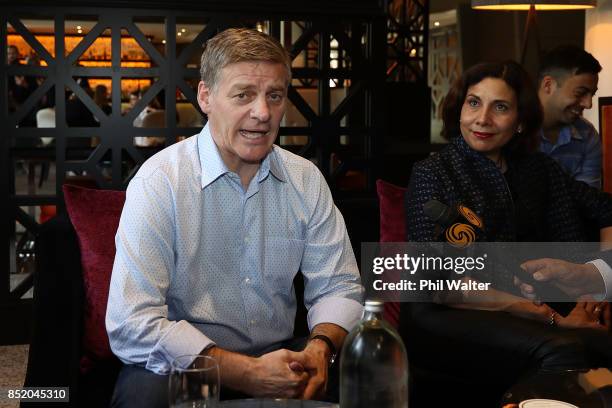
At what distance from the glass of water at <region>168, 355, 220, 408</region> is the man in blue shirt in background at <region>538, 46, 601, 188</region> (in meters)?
2.35

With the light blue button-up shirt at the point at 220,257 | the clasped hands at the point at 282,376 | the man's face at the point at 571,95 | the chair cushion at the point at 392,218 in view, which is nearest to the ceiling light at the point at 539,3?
the man's face at the point at 571,95

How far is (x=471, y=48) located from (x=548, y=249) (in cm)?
887

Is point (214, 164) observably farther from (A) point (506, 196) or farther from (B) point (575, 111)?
(B) point (575, 111)

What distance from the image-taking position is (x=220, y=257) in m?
2.05

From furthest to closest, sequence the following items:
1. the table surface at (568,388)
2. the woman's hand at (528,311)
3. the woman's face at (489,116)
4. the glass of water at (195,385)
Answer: the woman's face at (489,116)
the woman's hand at (528,311)
the table surface at (568,388)
the glass of water at (195,385)

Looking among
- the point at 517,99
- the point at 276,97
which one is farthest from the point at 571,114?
the point at 276,97

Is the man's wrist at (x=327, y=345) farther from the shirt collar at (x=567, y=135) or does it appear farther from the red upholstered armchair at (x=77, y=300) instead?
the shirt collar at (x=567, y=135)

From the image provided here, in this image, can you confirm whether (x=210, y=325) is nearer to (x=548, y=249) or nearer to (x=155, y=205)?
(x=155, y=205)

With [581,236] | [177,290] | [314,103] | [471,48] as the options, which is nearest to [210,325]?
[177,290]

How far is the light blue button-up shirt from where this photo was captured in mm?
1896

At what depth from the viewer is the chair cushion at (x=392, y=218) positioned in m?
2.57

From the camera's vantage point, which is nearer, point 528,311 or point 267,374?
point 267,374

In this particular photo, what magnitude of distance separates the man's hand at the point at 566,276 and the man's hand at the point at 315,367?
0.79 meters

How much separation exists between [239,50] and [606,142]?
7.52 feet
